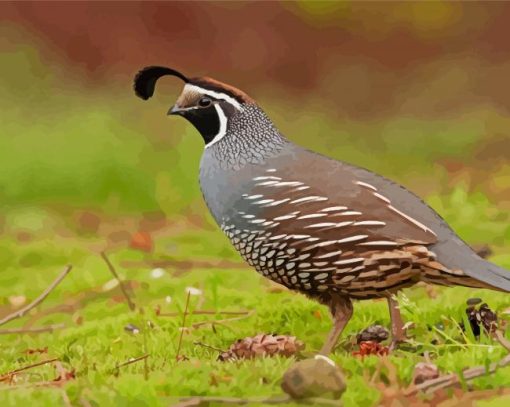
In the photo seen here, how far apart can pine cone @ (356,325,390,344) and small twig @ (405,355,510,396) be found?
1008mm

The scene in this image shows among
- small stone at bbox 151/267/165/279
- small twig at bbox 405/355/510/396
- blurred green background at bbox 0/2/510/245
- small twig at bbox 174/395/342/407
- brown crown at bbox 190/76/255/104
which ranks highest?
blurred green background at bbox 0/2/510/245

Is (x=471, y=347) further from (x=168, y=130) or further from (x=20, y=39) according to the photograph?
(x=20, y=39)

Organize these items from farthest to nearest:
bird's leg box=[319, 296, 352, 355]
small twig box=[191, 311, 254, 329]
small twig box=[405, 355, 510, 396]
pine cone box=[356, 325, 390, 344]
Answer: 1. small twig box=[191, 311, 254, 329]
2. pine cone box=[356, 325, 390, 344]
3. bird's leg box=[319, 296, 352, 355]
4. small twig box=[405, 355, 510, 396]

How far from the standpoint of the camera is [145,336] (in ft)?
17.0

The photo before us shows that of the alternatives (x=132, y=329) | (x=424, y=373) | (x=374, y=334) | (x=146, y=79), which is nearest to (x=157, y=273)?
(x=132, y=329)

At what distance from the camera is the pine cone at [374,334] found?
16.8 ft

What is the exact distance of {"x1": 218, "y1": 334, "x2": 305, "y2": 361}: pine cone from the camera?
185 inches

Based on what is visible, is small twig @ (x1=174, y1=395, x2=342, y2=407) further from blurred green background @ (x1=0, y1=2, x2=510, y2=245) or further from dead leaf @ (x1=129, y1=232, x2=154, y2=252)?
blurred green background @ (x1=0, y1=2, x2=510, y2=245)

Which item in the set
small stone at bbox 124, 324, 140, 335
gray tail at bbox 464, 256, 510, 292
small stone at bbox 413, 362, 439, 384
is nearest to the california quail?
gray tail at bbox 464, 256, 510, 292

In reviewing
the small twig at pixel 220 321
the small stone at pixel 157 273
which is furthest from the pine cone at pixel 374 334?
the small stone at pixel 157 273

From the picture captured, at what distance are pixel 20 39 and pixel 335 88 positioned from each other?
3.85 m

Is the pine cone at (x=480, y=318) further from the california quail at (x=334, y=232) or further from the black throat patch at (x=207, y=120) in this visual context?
the black throat patch at (x=207, y=120)

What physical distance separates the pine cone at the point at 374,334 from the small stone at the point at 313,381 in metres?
1.30

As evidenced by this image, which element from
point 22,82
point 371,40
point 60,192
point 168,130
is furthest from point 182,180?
point 371,40
